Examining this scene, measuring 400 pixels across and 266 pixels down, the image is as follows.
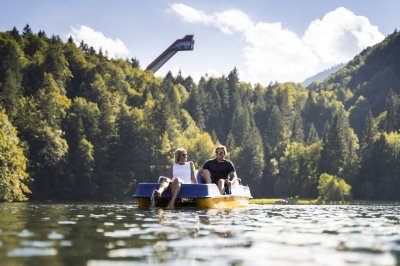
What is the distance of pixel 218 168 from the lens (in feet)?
70.9

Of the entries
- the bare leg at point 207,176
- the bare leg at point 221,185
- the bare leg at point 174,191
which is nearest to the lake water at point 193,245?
the bare leg at point 174,191

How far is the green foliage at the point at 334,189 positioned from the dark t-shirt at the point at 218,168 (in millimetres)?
88508

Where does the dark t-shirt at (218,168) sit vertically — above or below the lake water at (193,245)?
above

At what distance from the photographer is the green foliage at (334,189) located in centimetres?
10756

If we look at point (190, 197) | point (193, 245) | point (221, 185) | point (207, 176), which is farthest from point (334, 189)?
point (193, 245)

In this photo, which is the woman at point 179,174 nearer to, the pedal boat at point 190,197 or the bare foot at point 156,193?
the bare foot at point 156,193

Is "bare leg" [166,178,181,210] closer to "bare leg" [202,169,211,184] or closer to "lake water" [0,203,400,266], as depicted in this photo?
"bare leg" [202,169,211,184]

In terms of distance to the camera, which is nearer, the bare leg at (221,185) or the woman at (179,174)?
the woman at (179,174)

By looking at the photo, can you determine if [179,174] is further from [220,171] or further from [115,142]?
[115,142]

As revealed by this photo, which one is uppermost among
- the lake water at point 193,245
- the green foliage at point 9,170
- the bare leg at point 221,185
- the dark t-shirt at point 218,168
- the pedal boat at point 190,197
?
the green foliage at point 9,170

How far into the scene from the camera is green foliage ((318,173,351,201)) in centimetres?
10756

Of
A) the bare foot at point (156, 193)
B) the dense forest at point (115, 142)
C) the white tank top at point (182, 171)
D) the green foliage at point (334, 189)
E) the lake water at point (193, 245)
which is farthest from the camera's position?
the green foliage at point (334, 189)

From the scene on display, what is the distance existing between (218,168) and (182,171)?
211 centimetres

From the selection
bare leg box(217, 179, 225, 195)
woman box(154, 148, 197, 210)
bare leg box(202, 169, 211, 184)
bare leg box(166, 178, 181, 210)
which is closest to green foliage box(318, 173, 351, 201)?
bare leg box(217, 179, 225, 195)
